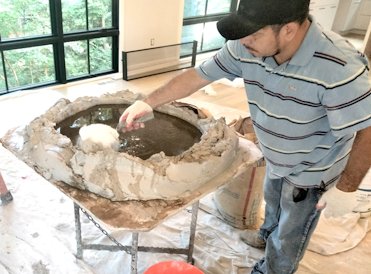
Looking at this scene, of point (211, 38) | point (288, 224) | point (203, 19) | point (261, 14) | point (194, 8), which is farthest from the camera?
point (211, 38)

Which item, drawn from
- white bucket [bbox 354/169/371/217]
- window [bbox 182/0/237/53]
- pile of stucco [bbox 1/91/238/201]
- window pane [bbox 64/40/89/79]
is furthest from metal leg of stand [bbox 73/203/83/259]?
window [bbox 182/0/237/53]

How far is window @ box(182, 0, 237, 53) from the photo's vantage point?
4320mm

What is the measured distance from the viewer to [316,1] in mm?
5629

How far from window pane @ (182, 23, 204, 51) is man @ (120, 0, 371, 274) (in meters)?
3.15

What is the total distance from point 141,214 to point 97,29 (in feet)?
9.35

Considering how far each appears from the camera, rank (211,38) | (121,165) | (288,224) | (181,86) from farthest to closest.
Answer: (211,38) → (181,86) → (288,224) → (121,165)

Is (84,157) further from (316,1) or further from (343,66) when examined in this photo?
(316,1)

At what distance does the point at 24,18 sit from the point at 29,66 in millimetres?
435

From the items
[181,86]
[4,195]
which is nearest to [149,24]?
[4,195]

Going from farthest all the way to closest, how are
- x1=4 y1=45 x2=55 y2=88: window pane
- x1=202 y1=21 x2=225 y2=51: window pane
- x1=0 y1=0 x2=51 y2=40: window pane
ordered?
1. x1=202 y1=21 x2=225 y2=51: window pane
2. x1=4 y1=45 x2=55 y2=88: window pane
3. x1=0 y1=0 x2=51 y2=40: window pane

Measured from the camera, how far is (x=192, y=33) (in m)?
4.53

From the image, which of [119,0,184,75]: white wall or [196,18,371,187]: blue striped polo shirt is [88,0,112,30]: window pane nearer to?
[119,0,184,75]: white wall

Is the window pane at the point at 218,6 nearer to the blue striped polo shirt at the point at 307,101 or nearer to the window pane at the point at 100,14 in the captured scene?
the window pane at the point at 100,14

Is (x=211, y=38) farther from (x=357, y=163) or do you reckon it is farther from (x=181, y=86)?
(x=357, y=163)
